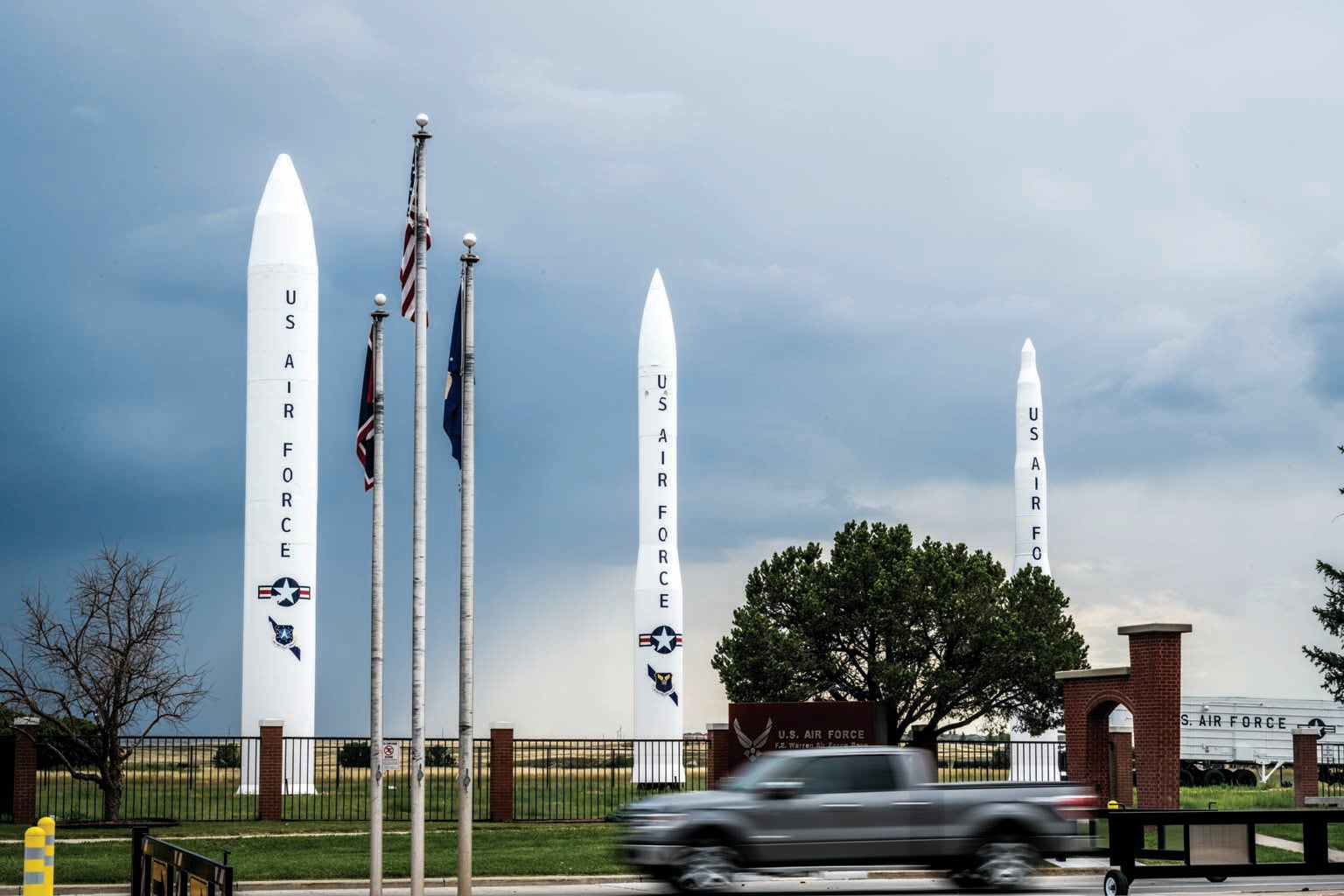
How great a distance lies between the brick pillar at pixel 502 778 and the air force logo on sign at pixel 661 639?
19.7 meters

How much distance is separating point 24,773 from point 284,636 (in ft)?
46.0

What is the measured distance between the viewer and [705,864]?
18766 millimetres

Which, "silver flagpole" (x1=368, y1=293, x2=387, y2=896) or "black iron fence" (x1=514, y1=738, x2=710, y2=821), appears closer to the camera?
"silver flagpole" (x1=368, y1=293, x2=387, y2=896)

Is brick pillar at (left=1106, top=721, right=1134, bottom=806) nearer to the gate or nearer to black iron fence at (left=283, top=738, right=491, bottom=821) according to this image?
black iron fence at (left=283, top=738, right=491, bottom=821)

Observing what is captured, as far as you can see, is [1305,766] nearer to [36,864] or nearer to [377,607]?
[377,607]

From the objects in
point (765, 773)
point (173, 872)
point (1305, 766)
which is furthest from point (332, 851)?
point (1305, 766)

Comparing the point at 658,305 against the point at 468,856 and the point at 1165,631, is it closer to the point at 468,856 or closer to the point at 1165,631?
the point at 1165,631

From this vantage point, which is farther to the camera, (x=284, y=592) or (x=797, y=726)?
(x=284, y=592)

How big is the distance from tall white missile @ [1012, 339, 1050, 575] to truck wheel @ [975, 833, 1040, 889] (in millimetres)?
50064

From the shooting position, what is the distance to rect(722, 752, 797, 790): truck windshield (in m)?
19.3

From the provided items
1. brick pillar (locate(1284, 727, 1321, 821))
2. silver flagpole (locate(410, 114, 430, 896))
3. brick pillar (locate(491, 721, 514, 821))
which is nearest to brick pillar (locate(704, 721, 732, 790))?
brick pillar (locate(491, 721, 514, 821))

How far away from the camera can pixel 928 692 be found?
55625mm

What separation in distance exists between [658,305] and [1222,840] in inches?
1659

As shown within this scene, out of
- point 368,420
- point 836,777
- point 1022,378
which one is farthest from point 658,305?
point 836,777
